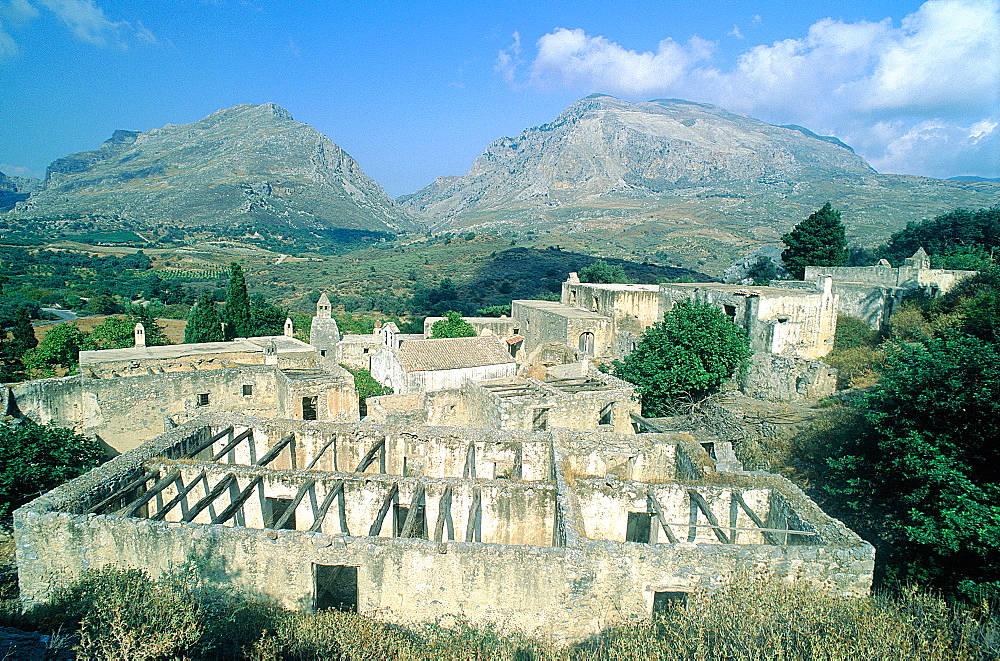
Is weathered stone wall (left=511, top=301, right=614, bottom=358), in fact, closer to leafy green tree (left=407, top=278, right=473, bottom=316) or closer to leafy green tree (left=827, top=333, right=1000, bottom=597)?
leafy green tree (left=827, top=333, right=1000, bottom=597)

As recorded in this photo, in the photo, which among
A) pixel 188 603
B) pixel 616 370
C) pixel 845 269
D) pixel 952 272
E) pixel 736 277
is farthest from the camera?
pixel 736 277

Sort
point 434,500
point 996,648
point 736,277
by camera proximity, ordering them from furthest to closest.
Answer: point 736,277
point 434,500
point 996,648

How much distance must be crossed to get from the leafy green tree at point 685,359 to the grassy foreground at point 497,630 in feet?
37.4

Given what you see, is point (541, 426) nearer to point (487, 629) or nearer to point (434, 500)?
point (434, 500)

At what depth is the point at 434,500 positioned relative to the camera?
9836 mm

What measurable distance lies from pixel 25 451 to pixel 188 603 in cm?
780

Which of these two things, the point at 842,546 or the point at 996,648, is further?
the point at 842,546

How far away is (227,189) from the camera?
14288 centimetres

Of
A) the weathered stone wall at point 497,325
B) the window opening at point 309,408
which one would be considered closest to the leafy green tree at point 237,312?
the weathered stone wall at point 497,325

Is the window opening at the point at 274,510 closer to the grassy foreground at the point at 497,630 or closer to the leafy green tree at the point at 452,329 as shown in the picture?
the grassy foreground at the point at 497,630

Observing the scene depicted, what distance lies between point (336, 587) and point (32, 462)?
7.70 m

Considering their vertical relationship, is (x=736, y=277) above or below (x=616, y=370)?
above

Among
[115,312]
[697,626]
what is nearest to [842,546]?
[697,626]

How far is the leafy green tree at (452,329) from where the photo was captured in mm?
31502
